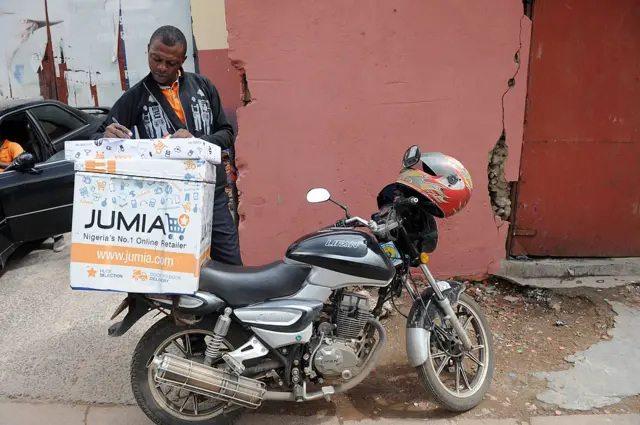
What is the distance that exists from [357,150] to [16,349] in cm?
281

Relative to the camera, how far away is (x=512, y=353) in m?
3.19

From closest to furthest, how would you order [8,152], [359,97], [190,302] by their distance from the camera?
[190,302], [359,97], [8,152]

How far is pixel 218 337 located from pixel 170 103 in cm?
128

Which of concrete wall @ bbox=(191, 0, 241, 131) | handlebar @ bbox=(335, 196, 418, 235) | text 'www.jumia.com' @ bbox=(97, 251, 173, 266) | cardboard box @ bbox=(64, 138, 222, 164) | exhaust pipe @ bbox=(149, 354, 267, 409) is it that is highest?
concrete wall @ bbox=(191, 0, 241, 131)

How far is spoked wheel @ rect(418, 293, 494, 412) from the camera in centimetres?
250

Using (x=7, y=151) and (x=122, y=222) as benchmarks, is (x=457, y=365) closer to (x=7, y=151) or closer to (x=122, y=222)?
(x=122, y=222)

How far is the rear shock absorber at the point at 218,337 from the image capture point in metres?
2.19

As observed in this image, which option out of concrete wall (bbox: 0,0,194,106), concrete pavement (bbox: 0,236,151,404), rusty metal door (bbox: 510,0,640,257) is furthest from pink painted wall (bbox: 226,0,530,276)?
concrete wall (bbox: 0,0,194,106)

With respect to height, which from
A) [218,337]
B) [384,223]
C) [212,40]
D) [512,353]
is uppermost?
[212,40]

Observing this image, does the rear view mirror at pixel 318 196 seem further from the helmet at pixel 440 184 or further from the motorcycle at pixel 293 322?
the helmet at pixel 440 184

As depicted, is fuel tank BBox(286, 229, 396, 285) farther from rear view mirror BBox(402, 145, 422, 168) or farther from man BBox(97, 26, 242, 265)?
man BBox(97, 26, 242, 265)

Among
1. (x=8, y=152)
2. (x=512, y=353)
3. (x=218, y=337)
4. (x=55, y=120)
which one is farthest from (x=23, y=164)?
(x=512, y=353)

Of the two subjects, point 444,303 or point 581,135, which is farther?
point 581,135

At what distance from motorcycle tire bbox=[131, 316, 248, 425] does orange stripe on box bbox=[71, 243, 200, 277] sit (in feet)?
1.18
